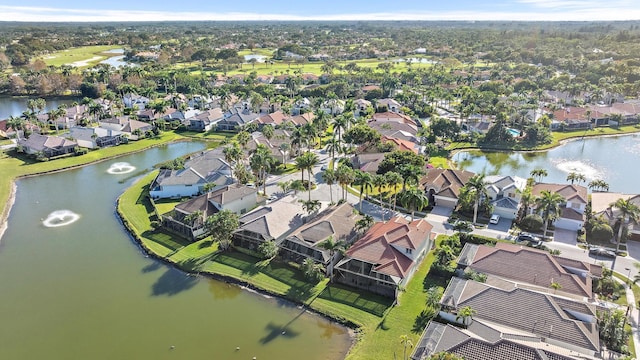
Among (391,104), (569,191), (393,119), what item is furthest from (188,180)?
(391,104)

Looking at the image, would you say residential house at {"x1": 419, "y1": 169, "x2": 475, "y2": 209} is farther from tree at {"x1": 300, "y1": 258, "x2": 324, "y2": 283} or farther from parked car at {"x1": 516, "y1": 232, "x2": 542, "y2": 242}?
tree at {"x1": 300, "y1": 258, "x2": 324, "y2": 283}

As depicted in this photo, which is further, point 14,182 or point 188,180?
point 14,182

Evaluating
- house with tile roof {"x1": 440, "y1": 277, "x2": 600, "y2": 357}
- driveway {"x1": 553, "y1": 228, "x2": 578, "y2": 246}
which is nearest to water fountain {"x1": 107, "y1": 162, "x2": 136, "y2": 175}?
house with tile roof {"x1": 440, "y1": 277, "x2": 600, "y2": 357}

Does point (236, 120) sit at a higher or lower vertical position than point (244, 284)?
higher

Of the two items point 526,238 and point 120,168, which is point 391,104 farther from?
point 526,238

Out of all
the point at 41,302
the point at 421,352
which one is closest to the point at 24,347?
the point at 41,302

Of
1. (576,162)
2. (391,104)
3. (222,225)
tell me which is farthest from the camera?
(391,104)

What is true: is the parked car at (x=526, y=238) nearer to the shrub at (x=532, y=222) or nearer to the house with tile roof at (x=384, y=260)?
the shrub at (x=532, y=222)
